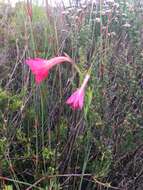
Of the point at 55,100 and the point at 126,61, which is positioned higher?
the point at 126,61

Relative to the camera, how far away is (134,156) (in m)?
1.86

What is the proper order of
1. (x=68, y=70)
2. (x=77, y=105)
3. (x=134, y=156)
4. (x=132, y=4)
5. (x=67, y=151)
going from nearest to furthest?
(x=77, y=105) < (x=67, y=151) < (x=134, y=156) < (x=68, y=70) < (x=132, y=4)

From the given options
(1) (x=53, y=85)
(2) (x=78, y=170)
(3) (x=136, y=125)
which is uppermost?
(1) (x=53, y=85)

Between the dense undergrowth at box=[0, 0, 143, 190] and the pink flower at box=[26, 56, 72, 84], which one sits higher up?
the pink flower at box=[26, 56, 72, 84]

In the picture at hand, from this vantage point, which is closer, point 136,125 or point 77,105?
point 77,105

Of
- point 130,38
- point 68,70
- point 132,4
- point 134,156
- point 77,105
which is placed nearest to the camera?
point 77,105

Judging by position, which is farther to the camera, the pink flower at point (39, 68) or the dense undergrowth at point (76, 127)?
the dense undergrowth at point (76, 127)

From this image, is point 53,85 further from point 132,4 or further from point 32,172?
point 132,4

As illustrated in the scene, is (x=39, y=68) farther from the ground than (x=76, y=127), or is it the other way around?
(x=39, y=68)

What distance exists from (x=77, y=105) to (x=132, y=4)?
201cm

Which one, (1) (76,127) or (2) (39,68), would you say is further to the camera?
(1) (76,127)

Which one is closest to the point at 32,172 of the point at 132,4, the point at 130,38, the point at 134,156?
the point at 134,156

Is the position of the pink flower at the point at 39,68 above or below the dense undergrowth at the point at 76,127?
above

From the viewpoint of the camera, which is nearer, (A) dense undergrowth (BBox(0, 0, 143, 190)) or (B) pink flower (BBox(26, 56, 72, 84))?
(B) pink flower (BBox(26, 56, 72, 84))
